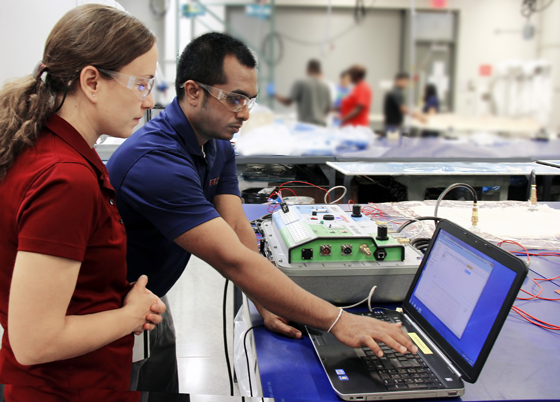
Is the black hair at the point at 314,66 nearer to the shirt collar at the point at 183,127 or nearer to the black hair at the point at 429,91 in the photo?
the black hair at the point at 429,91

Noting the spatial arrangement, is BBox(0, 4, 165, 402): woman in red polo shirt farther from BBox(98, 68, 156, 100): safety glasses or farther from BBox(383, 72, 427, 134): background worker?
BBox(383, 72, 427, 134): background worker

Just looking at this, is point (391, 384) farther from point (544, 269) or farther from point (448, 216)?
point (448, 216)

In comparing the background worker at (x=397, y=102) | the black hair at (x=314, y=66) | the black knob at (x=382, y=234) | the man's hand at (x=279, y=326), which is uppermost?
the black hair at (x=314, y=66)

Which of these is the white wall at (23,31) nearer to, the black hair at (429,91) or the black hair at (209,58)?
the black hair at (209,58)

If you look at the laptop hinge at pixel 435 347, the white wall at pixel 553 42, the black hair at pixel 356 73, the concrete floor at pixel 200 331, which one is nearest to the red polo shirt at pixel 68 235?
the laptop hinge at pixel 435 347

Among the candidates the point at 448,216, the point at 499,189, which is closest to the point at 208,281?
the point at 448,216

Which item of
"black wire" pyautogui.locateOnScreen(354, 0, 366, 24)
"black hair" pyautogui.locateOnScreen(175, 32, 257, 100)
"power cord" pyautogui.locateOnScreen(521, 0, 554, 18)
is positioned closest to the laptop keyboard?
"black hair" pyautogui.locateOnScreen(175, 32, 257, 100)

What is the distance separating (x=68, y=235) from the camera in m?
0.65

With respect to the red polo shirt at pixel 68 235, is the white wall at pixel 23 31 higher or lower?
higher

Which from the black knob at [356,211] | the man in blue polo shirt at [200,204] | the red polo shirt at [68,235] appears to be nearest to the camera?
the red polo shirt at [68,235]

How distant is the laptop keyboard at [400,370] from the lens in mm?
787

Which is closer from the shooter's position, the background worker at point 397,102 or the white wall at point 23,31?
the background worker at point 397,102

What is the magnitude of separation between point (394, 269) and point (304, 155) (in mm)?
2333

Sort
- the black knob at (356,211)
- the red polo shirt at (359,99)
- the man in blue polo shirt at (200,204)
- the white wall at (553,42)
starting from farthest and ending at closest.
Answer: the white wall at (553,42) → the red polo shirt at (359,99) → the black knob at (356,211) → the man in blue polo shirt at (200,204)
